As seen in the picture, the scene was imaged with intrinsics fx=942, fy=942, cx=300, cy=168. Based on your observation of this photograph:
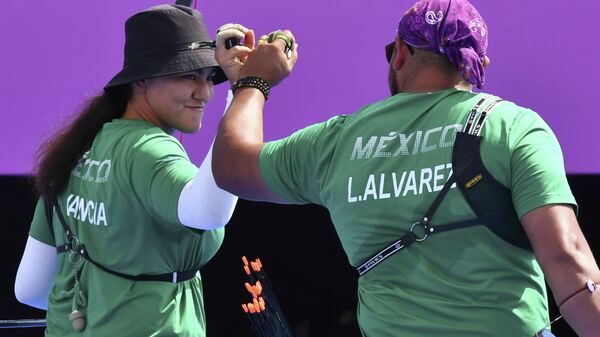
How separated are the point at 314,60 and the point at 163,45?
3.63 ft

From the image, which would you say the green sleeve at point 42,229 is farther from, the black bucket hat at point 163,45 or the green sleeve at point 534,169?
the green sleeve at point 534,169

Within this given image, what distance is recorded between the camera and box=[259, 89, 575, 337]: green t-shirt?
Answer: 5.43 feet

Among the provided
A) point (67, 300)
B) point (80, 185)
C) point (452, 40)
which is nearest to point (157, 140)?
point (80, 185)

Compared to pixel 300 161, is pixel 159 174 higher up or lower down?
lower down

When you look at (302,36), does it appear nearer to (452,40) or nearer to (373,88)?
(373,88)

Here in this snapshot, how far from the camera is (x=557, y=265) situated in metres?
1.54

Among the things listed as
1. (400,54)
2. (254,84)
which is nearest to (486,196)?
(400,54)

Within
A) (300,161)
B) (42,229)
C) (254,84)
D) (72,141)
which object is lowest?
(42,229)

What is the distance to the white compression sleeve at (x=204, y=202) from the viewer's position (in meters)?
2.15

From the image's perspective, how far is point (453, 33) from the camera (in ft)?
5.89

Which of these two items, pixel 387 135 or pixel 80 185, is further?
pixel 80 185

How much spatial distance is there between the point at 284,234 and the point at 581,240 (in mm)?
2335

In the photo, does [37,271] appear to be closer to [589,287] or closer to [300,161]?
[300,161]

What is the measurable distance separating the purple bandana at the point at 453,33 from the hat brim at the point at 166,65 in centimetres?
87
